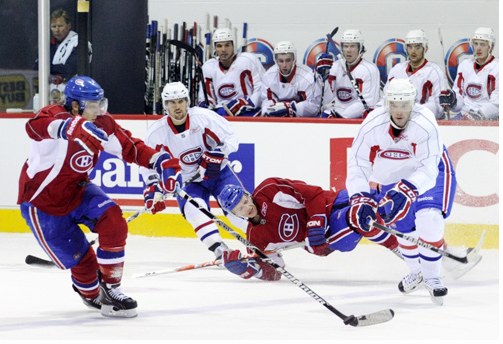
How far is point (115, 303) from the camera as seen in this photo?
426 centimetres

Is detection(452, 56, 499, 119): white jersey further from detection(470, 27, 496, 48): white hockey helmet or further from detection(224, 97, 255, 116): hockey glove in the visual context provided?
detection(224, 97, 255, 116): hockey glove

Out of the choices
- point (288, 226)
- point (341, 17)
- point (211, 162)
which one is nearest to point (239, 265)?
point (288, 226)

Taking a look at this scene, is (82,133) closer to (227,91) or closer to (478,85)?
(227,91)

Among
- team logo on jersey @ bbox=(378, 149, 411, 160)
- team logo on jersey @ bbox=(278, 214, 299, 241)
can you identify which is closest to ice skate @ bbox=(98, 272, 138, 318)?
team logo on jersey @ bbox=(278, 214, 299, 241)

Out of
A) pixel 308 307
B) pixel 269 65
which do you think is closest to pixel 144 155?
pixel 308 307

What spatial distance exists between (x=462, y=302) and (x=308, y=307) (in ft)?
2.27

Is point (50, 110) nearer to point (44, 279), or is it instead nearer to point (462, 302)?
point (44, 279)

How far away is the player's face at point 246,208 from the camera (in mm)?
4805

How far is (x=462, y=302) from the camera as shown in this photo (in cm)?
460

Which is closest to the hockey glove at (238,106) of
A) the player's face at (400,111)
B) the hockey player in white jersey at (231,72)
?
the hockey player in white jersey at (231,72)

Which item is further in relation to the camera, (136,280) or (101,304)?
(136,280)

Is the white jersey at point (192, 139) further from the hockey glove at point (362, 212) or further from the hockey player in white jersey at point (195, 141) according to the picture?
the hockey glove at point (362, 212)

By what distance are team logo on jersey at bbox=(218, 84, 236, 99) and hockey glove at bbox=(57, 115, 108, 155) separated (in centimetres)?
302

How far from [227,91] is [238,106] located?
0.21 meters
